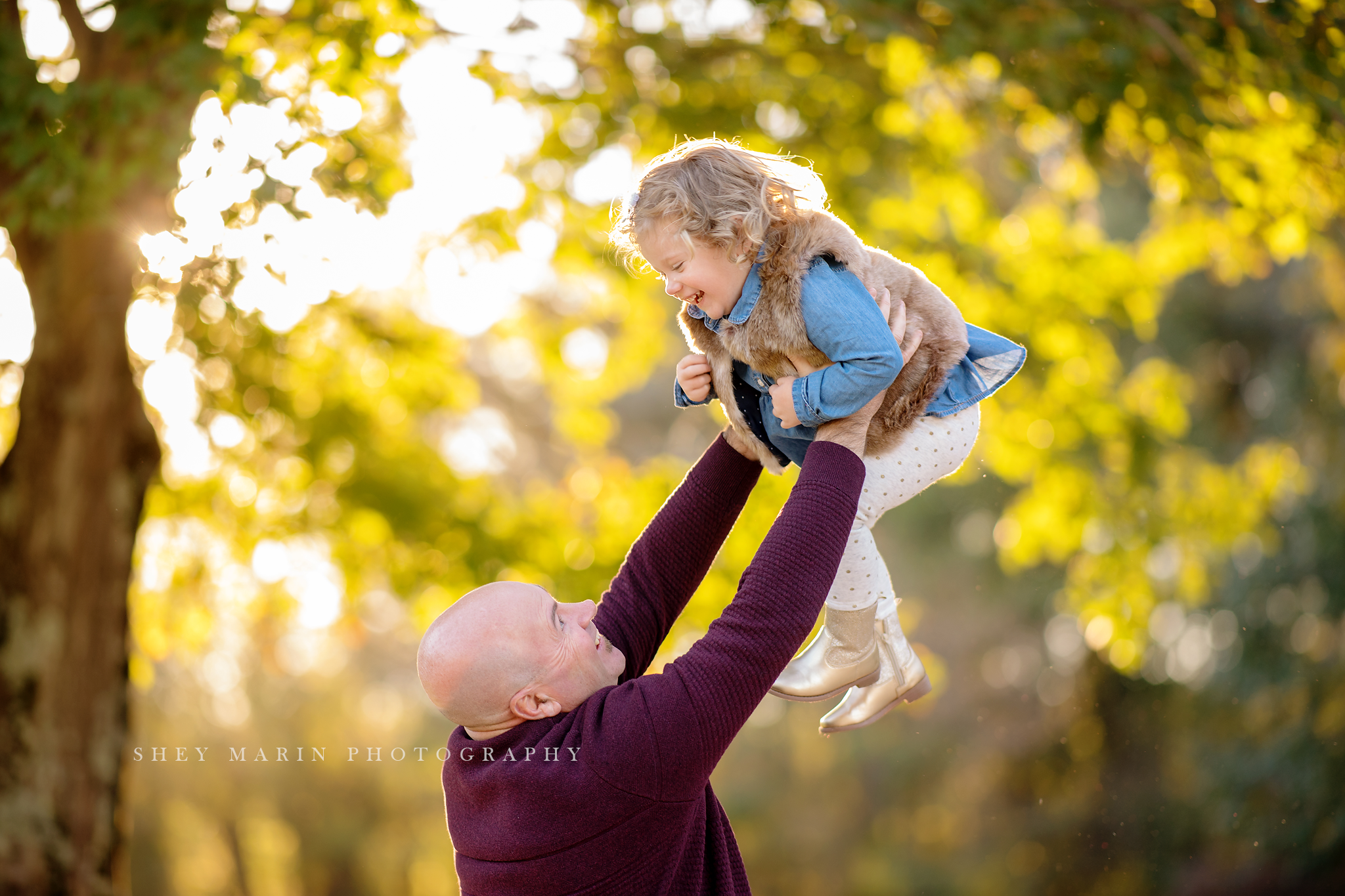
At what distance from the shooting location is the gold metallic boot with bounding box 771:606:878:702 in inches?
69.3

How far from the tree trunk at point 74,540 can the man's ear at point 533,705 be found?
3.24 meters

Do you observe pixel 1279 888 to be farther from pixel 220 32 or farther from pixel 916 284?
pixel 220 32

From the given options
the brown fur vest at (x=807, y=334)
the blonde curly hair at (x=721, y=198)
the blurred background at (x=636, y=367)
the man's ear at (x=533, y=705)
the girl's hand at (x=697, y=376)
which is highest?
the blonde curly hair at (x=721, y=198)

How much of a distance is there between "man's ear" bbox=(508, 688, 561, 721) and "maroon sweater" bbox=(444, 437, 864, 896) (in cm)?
2

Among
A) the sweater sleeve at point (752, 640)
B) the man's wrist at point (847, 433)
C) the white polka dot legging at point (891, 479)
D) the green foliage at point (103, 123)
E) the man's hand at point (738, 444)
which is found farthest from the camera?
the green foliage at point (103, 123)

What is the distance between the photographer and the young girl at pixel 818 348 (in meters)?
1.59

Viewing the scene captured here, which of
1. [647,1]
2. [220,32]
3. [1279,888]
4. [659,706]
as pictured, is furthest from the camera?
[1279,888]

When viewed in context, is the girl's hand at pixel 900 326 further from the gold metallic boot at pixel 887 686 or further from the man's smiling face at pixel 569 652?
the man's smiling face at pixel 569 652

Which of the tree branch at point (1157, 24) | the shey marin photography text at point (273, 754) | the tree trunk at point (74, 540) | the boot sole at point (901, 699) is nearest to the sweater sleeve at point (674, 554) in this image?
the boot sole at point (901, 699)

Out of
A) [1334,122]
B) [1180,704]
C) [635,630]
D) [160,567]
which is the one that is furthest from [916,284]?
[1180,704]

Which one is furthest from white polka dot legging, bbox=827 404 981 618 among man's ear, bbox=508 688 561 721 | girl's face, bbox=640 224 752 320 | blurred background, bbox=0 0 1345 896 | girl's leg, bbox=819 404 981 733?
blurred background, bbox=0 0 1345 896

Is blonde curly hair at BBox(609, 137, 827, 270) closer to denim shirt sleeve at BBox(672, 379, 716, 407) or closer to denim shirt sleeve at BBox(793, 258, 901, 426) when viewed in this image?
denim shirt sleeve at BBox(793, 258, 901, 426)

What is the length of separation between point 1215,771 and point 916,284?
9.42 meters

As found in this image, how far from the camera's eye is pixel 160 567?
5.70 m
